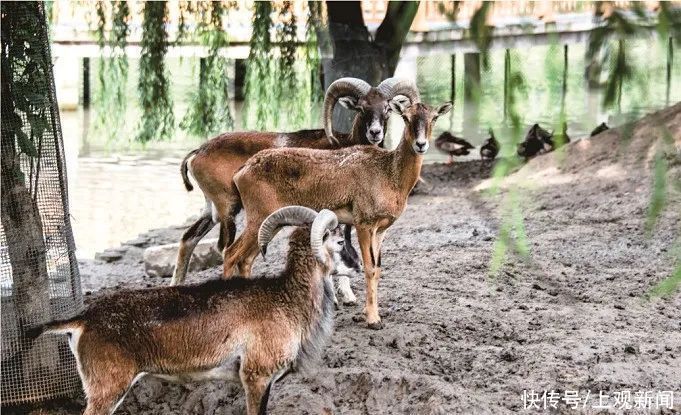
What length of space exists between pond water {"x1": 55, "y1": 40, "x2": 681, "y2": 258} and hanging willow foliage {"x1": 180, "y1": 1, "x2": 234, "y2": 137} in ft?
0.84

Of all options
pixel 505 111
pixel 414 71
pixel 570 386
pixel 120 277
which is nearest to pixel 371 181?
pixel 570 386

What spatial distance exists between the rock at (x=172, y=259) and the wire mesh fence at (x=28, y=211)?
3734 millimetres

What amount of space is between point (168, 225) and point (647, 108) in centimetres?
1313

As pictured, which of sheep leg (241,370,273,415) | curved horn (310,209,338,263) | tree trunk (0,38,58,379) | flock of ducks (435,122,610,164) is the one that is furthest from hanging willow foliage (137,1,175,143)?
sheep leg (241,370,273,415)

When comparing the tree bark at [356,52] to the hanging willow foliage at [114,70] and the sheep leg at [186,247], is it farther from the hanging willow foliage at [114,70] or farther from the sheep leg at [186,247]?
the sheep leg at [186,247]

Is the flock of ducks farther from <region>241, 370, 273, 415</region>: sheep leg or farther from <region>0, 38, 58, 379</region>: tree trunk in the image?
Answer: <region>241, 370, 273, 415</region>: sheep leg

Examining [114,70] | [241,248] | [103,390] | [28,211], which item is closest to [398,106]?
[241,248]

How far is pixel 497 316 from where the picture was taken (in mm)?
8211

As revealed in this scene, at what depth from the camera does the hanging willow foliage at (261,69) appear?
407 inches

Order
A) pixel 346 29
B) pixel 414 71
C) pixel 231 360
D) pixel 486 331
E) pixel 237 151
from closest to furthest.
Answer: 1. pixel 231 360
2. pixel 486 331
3. pixel 237 151
4. pixel 346 29
5. pixel 414 71

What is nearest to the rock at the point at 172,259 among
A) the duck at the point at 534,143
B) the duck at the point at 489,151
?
the duck at the point at 534,143

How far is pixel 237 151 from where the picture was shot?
8.91 metres

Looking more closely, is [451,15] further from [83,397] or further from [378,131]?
[378,131]

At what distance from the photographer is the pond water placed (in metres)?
2.45
